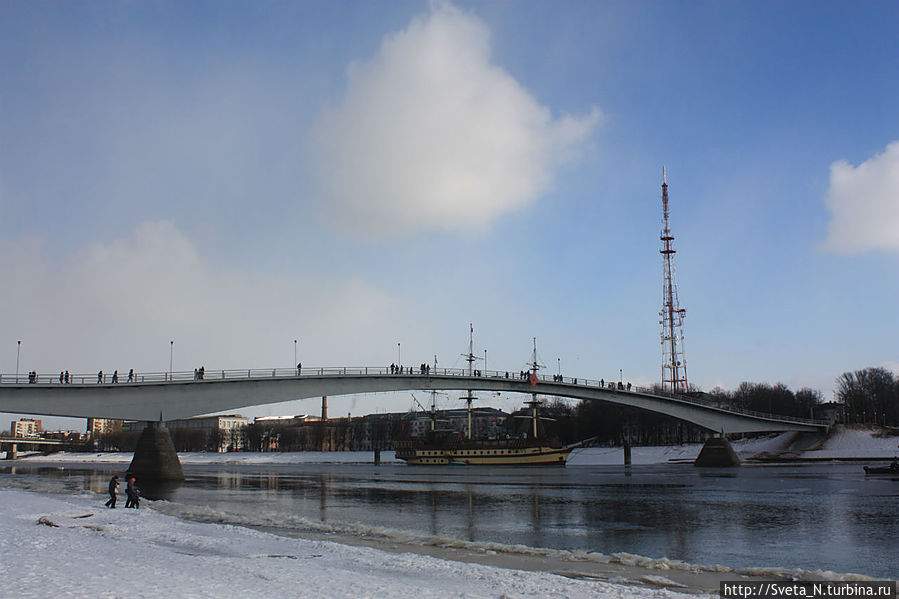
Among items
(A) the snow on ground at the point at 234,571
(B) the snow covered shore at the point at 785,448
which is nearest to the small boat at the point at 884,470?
(B) the snow covered shore at the point at 785,448

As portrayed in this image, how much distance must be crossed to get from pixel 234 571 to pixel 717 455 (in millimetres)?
73445

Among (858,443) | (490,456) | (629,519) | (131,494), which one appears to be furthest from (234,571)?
(858,443)

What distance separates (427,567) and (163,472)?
41.2 metres

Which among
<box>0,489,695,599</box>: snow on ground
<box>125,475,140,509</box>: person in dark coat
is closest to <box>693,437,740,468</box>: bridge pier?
<box>125,475,140,509</box>: person in dark coat

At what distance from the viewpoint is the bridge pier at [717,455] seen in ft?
243

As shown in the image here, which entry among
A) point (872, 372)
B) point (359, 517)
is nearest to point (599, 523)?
point (359, 517)

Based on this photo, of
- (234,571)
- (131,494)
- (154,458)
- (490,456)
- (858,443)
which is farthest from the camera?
(490,456)

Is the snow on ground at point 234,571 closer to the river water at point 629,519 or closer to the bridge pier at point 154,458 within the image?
the river water at point 629,519

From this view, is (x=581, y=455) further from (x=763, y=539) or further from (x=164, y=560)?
(x=164, y=560)

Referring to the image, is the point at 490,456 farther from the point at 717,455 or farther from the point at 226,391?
the point at 226,391

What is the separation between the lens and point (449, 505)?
2858 cm

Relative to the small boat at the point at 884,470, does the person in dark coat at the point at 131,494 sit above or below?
above

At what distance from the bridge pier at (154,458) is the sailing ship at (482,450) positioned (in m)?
43.8

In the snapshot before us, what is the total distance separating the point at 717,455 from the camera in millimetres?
74812
